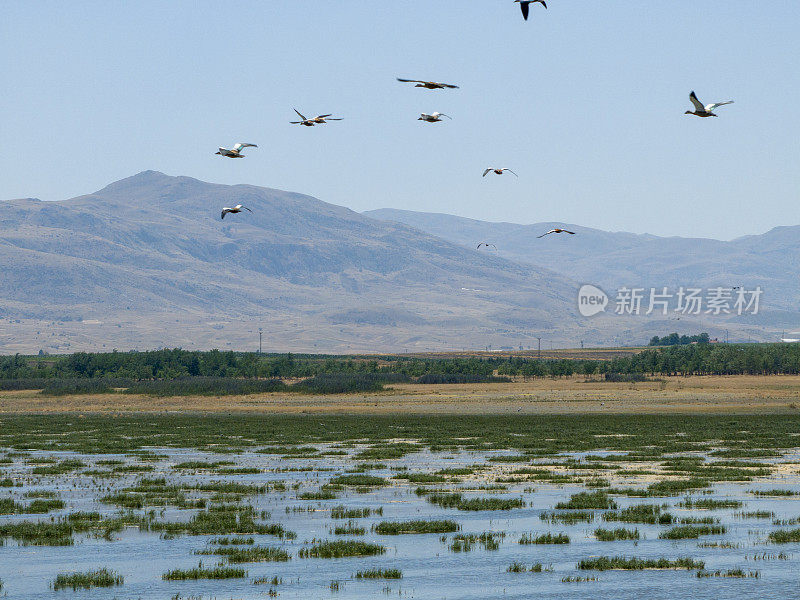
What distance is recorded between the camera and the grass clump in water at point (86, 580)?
25172mm

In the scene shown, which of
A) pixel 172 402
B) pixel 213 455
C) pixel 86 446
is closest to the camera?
pixel 213 455

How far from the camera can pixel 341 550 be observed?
29.0 metres

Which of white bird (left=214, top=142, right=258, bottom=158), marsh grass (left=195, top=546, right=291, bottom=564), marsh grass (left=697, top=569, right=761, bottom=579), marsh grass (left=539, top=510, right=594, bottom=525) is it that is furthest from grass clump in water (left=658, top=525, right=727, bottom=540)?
white bird (left=214, top=142, right=258, bottom=158)

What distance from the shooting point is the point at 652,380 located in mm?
161000

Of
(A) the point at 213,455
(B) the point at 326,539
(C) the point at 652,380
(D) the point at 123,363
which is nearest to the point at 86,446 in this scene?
(A) the point at 213,455

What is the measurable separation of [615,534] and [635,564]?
392 cm

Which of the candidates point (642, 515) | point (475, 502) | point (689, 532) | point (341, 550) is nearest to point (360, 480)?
point (475, 502)

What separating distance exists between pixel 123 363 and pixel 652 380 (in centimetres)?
8917

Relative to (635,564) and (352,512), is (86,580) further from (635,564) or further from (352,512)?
(635,564)

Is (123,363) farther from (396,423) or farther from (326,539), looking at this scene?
(326,539)

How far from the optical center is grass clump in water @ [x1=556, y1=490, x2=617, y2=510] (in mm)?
36250

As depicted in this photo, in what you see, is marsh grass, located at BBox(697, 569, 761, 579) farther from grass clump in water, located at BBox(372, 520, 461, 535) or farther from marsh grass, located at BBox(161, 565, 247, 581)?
marsh grass, located at BBox(161, 565, 247, 581)

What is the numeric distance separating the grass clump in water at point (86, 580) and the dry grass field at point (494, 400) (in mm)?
75055

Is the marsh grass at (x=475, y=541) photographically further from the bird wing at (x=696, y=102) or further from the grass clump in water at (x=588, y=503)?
the bird wing at (x=696, y=102)
